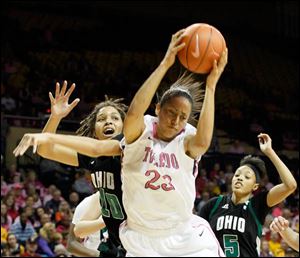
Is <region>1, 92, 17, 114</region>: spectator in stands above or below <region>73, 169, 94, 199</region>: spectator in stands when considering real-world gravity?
above

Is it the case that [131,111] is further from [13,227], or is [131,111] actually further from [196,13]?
[196,13]

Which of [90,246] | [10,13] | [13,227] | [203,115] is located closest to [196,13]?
[10,13]

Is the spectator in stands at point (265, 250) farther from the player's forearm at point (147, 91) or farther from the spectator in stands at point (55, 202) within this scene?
the player's forearm at point (147, 91)

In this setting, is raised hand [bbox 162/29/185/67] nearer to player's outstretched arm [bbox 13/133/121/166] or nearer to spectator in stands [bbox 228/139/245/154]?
player's outstretched arm [bbox 13/133/121/166]

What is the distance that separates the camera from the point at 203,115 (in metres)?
3.49

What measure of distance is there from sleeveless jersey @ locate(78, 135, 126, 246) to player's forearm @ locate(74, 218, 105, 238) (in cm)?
26

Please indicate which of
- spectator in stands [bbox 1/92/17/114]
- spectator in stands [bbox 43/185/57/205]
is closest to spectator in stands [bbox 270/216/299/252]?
spectator in stands [bbox 43/185/57/205]

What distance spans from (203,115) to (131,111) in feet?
1.36

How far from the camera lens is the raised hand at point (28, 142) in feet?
10.4

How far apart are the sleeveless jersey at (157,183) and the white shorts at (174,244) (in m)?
0.05

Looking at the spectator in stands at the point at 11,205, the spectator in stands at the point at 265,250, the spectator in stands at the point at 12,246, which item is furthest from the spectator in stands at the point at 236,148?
the spectator in stands at the point at 12,246

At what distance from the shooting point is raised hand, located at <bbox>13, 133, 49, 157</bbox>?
3156 millimetres

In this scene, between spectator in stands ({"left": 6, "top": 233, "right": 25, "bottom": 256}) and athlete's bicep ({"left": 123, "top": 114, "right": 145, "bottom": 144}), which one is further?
spectator in stands ({"left": 6, "top": 233, "right": 25, "bottom": 256})

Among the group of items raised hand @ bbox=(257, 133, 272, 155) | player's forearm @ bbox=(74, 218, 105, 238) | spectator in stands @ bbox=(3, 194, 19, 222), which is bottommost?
player's forearm @ bbox=(74, 218, 105, 238)
